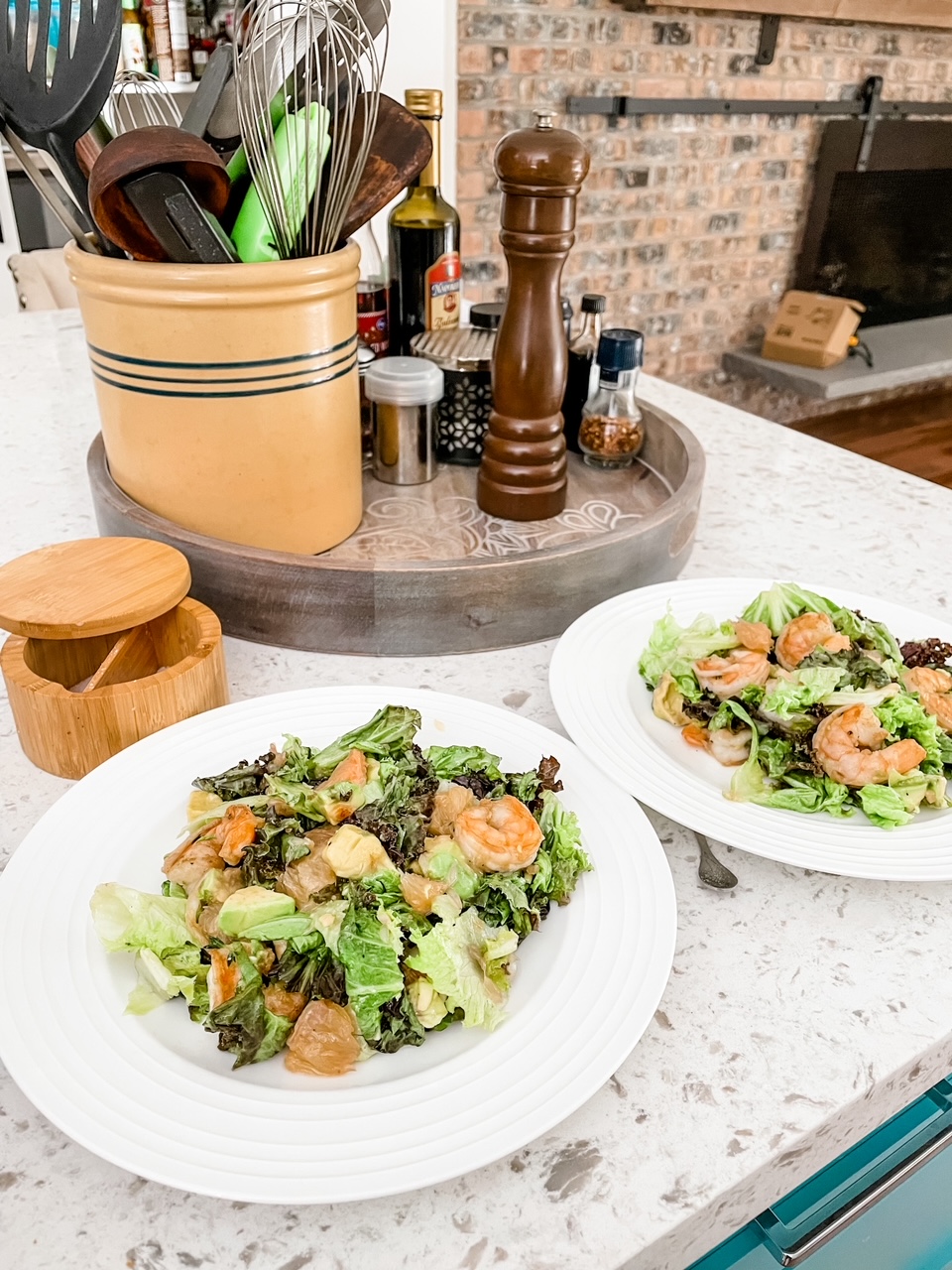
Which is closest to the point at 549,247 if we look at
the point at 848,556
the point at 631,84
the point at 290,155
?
the point at 290,155

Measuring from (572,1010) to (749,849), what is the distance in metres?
0.14

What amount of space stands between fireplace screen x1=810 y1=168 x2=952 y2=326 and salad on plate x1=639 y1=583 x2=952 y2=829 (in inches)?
125

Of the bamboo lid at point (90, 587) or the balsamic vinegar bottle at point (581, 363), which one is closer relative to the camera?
the bamboo lid at point (90, 587)

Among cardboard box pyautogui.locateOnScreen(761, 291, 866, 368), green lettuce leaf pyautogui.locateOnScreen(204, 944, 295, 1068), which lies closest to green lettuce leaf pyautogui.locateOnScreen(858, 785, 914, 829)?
green lettuce leaf pyautogui.locateOnScreen(204, 944, 295, 1068)

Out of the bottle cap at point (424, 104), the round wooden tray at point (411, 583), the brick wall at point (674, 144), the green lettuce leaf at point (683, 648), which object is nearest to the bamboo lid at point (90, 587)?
the round wooden tray at point (411, 583)

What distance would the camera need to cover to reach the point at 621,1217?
0.38 metres

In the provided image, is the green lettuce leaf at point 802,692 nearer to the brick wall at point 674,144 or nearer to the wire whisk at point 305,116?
the wire whisk at point 305,116

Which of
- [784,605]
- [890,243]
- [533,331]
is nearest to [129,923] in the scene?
[784,605]

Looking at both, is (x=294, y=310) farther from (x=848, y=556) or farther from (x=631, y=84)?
(x=631, y=84)

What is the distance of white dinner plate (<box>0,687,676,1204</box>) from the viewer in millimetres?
352

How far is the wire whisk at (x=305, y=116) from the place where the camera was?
0.67 m

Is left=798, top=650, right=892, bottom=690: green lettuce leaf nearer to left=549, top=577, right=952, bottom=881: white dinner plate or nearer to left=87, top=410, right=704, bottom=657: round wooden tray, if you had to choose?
left=549, top=577, right=952, bottom=881: white dinner plate

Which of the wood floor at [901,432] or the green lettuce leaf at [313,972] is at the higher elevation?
the green lettuce leaf at [313,972]

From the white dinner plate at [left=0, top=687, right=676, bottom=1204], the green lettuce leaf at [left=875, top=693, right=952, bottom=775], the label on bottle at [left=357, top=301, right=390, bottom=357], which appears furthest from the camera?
the label on bottle at [left=357, top=301, right=390, bottom=357]
